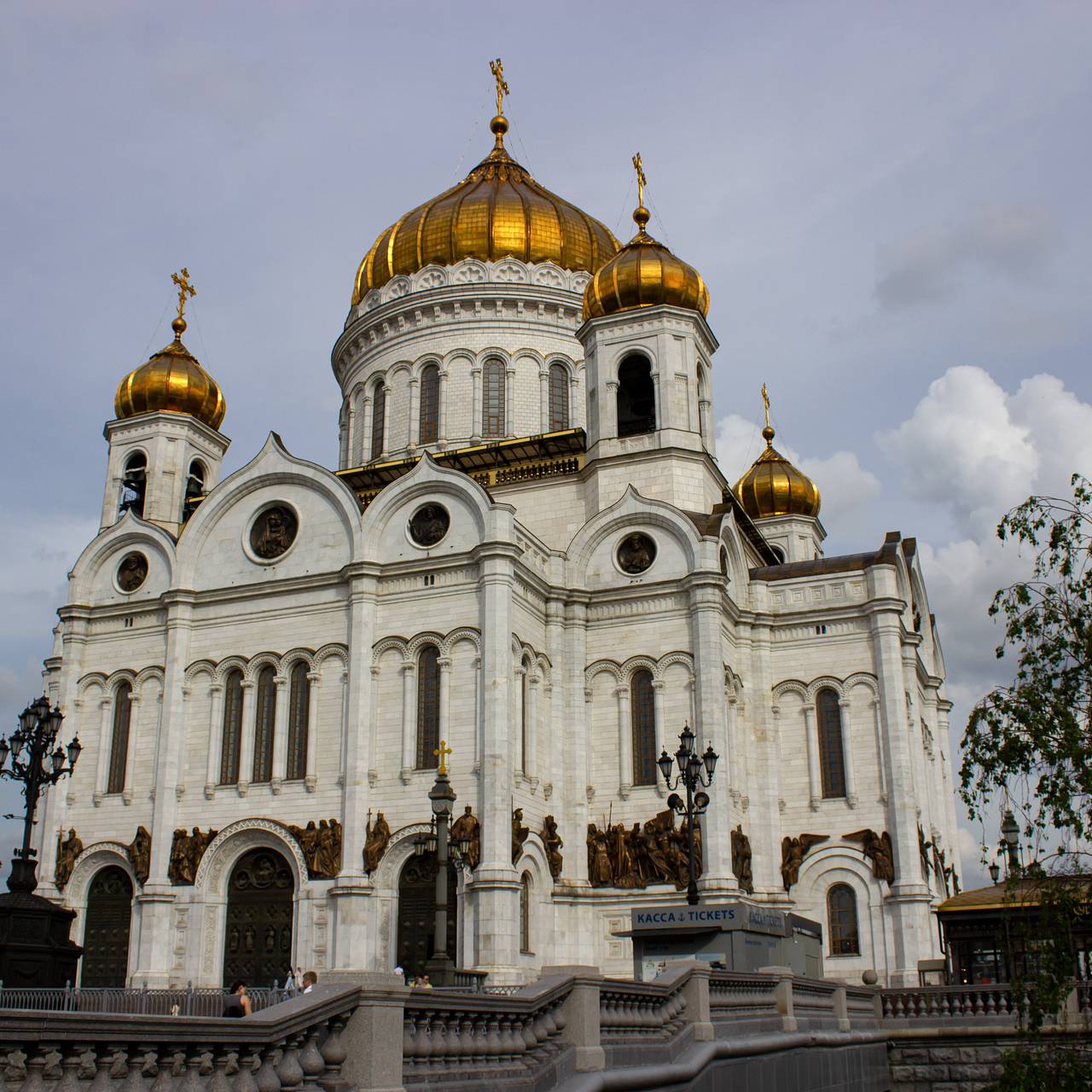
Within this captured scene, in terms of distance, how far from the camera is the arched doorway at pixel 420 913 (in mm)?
25688

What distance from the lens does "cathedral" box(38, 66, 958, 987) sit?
26625 mm

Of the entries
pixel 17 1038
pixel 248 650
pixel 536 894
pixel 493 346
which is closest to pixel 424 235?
pixel 493 346

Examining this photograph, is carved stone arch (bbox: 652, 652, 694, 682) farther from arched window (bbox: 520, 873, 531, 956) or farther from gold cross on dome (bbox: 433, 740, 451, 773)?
arched window (bbox: 520, 873, 531, 956)

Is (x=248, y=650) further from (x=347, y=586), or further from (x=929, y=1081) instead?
(x=929, y=1081)

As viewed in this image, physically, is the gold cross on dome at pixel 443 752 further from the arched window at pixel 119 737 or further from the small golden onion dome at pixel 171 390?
the small golden onion dome at pixel 171 390

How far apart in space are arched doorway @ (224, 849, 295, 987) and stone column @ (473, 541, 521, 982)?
482cm

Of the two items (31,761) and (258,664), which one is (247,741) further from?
(31,761)

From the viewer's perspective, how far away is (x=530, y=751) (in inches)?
1085

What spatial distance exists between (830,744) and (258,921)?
13.2 metres

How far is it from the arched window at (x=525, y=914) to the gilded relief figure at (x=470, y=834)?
118cm

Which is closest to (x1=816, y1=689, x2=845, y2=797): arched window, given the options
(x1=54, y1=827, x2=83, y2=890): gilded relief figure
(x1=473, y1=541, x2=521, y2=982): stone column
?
(x1=473, y1=541, x2=521, y2=982): stone column

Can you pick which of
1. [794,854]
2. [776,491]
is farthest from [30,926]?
[776,491]

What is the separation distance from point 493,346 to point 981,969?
21271 millimetres

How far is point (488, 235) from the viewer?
3834cm
